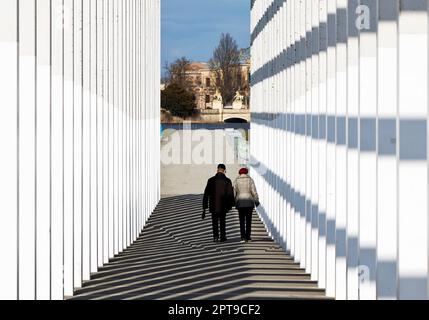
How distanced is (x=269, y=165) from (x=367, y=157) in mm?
14432

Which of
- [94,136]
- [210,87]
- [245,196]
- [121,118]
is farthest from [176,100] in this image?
[94,136]

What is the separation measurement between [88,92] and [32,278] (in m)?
5.55

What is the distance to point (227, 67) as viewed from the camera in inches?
5610

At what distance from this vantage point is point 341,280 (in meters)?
12.8

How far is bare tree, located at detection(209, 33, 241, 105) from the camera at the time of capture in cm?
14088

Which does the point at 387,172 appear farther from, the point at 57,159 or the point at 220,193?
the point at 220,193

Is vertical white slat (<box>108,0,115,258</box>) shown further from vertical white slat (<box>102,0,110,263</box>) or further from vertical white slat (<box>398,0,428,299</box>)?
vertical white slat (<box>398,0,428,299</box>)

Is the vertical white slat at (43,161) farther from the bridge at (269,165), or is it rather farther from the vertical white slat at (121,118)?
the vertical white slat at (121,118)

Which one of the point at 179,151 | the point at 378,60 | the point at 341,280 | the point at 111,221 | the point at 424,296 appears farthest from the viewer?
the point at 179,151

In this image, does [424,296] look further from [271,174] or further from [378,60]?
[271,174]

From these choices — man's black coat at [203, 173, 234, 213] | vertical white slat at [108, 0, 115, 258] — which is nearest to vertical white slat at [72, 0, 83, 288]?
vertical white slat at [108, 0, 115, 258]

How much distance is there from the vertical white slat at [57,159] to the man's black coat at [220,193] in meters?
7.66

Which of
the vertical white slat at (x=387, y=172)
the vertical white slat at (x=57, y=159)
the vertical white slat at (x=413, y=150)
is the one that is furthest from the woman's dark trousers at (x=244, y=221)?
the vertical white slat at (x=413, y=150)
